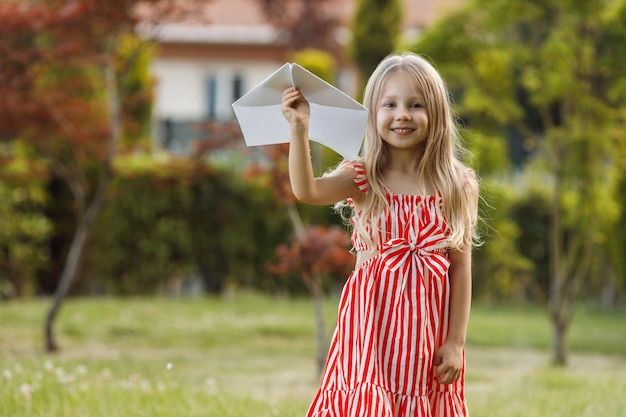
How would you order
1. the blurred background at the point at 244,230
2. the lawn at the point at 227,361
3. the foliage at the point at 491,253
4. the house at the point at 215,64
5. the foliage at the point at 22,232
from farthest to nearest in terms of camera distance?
the house at the point at 215,64
the foliage at the point at 22,232
the foliage at the point at 491,253
the blurred background at the point at 244,230
the lawn at the point at 227,361

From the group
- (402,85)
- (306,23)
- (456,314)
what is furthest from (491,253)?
(306,23)

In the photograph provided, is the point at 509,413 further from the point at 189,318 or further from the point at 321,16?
the point at 321,16

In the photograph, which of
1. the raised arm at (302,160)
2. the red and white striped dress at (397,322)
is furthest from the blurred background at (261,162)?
the raised arm at (302,160)

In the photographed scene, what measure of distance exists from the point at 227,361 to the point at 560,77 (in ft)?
11.4

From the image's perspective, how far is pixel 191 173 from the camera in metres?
8.66

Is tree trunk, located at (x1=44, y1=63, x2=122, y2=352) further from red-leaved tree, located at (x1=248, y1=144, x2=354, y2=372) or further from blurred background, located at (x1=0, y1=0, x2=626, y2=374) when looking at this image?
red-leaved tree, located at (x1=248, y1=144, x2=354, y2=372)

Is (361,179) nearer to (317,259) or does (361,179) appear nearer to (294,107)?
(294,107)

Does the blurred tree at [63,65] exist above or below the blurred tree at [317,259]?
above

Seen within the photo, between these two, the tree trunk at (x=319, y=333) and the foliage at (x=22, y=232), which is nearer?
the tree trunk at (x=319, y=333)

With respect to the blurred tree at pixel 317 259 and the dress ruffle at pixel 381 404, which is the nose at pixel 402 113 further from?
the blurred tree at pixel 317 259

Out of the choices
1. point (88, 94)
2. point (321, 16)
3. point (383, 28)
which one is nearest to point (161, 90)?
point (321, 16)

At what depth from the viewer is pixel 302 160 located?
283 centimetres

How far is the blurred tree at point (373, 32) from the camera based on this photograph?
13633mm

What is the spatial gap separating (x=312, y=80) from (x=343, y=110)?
137 millimetres
